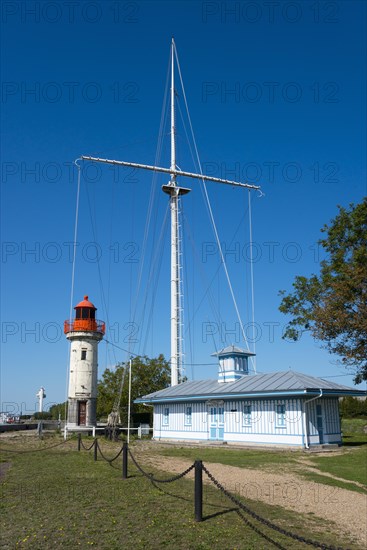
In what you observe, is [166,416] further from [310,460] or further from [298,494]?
[298,494]

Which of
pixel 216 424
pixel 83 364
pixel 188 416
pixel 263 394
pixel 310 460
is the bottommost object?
pixel 310 460

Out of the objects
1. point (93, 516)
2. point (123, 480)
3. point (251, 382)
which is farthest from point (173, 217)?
point (93, 516)

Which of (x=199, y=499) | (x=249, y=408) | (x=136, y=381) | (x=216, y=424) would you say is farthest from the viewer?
(x=136, y=381)

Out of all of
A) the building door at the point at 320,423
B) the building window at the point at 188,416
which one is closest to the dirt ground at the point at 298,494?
the building door at the point at 320,423

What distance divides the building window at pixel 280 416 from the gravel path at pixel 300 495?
959 centimetres

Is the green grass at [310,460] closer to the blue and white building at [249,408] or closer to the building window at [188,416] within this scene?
A: the blue and white building at [249,408]

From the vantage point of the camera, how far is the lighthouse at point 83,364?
3678cm

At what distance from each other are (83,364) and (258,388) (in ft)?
52.3

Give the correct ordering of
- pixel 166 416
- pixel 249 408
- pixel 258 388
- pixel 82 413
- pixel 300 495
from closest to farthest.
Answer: pixel 300 495 → pixel 258 388 → pixel 249 408 → pixel 166 416 → pixel 82 413

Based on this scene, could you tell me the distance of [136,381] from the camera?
4559cm

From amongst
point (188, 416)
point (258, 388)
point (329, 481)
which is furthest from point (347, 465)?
point (188, 416)

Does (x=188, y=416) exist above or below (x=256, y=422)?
above

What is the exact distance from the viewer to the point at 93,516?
902 centimetres

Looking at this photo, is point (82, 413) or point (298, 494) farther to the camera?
point (82, 413)
